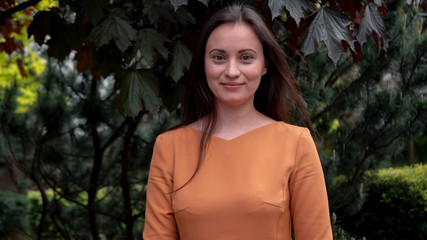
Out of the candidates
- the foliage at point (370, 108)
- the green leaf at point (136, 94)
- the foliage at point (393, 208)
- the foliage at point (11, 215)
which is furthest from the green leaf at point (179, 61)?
the foliage at point (11, 215)

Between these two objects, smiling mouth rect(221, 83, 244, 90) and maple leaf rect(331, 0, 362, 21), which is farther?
maple leaf rect(331, 0, 362, 21)

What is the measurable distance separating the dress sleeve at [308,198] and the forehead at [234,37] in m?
0.38

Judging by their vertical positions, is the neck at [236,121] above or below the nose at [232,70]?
below

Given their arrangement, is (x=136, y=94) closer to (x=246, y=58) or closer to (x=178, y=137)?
(x=178, y=137)

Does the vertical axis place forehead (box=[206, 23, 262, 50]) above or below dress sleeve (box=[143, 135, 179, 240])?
above

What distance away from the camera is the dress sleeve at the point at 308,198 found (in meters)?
1.54

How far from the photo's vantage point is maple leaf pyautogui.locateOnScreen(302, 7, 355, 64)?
1.70 metres

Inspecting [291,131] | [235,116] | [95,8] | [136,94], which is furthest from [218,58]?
[95,8]

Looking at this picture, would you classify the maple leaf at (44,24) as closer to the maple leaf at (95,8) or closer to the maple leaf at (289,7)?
the maple leaf at (95,8)

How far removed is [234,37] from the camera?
159 cm

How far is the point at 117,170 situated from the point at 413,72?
9.94 ft

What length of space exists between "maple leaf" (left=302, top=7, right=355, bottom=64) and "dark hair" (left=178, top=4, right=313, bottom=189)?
111mm

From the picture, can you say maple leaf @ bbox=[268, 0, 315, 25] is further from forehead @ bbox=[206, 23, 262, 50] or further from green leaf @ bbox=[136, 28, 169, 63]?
green leaf @ bbox=[136, 28, 169, 63]

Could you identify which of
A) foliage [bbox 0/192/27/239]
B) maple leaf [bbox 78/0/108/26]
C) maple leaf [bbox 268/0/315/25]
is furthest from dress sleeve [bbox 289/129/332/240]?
foliage [bbox 0/192/27/239]
